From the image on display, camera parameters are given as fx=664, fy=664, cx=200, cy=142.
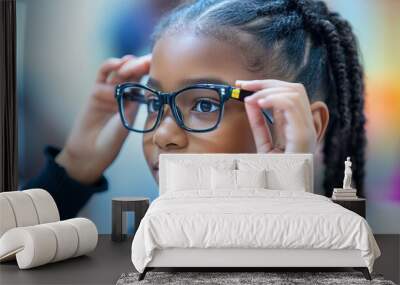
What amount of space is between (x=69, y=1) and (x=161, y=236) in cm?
347

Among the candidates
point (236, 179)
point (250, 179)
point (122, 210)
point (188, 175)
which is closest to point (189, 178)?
point (188, 175)

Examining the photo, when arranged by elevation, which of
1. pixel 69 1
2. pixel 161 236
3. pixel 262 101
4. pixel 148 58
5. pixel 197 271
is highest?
pixel 69 1

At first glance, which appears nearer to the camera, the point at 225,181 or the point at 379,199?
the point at 225,181

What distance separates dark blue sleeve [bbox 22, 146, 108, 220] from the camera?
7.05 metres

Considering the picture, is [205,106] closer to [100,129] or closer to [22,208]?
[100,129]

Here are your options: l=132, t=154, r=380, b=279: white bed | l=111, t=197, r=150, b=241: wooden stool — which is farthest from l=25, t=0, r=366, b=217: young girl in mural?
l=132, t=154, r=380, b=279: white bed

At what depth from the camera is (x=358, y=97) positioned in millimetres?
6922

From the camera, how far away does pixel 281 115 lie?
22.1 feet

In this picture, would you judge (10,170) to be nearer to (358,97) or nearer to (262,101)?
(262,101)

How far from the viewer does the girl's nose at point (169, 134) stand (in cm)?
681

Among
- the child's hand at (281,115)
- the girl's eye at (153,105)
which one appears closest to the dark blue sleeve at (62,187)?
the girl's eye at (153,105)

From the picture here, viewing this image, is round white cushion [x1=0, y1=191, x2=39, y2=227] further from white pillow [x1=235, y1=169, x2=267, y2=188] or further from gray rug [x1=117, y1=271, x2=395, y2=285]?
white pillow [x1=235, y1=169, x2=267, y2=188]

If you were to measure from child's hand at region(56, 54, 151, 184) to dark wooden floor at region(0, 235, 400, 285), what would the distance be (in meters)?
1.17

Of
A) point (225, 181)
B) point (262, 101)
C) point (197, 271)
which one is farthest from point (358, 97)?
point (197, 271)
